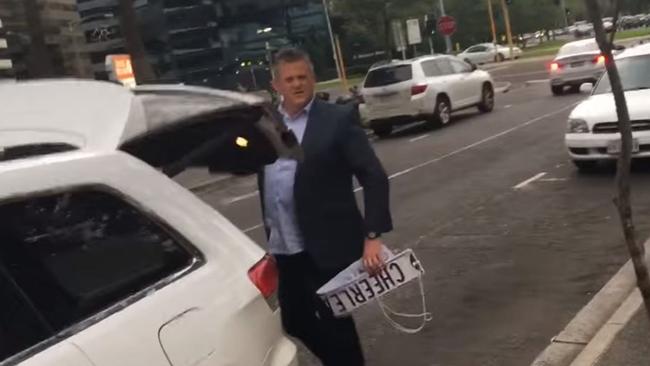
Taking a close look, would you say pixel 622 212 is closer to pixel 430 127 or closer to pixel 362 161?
pixel 362 161

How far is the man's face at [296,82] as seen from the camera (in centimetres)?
366

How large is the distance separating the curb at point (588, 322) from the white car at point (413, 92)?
1371cm

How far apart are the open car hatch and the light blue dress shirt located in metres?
0.56

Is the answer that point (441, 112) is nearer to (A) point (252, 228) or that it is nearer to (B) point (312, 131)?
(A) point (252, 228)

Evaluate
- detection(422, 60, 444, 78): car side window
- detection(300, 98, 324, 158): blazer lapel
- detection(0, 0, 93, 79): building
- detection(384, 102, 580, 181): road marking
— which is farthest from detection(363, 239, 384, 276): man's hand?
detection(422, 60, 444, 78): car side window

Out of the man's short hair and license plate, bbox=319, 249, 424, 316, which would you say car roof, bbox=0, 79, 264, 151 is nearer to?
the man's short hair

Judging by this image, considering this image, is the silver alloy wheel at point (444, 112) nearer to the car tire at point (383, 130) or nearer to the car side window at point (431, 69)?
the car side window at point (431, 69)

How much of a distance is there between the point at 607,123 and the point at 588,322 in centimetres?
539

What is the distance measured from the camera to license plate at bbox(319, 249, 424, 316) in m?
3.62

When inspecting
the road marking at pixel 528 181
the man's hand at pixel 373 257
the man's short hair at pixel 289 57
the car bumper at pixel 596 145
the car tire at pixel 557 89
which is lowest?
the car tire at pixel 557 89

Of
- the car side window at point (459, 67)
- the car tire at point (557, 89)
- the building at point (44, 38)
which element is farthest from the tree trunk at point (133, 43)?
the car tire at point (557, 89)

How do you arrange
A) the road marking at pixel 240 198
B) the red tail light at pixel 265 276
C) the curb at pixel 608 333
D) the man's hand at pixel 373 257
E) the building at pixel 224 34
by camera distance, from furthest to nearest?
the building at pixel 224 34, the road marking at pixel 240 198, the curb at pixel 608 333, the man's hand at pixel 373 257, the red tail light at pixel 265 276

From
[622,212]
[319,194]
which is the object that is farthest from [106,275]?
[622,212]

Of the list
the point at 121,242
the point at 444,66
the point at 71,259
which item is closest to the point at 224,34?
the point at 444,66
